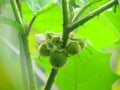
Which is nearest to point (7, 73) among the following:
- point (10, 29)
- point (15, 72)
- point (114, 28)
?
point (15, 72)

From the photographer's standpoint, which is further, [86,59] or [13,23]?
[86,59]

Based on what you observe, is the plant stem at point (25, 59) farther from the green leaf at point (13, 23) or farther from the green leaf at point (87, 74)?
the green leaf at point (87, 74)

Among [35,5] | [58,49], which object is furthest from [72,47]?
[35,5]

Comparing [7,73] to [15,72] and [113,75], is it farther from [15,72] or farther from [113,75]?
[113,75]

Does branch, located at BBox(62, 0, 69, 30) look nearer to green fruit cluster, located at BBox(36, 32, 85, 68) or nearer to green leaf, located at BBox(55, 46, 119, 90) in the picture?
green fruit cluster, located at BBox(36, 32, 85, 68)

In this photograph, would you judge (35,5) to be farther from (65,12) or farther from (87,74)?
(87,74)

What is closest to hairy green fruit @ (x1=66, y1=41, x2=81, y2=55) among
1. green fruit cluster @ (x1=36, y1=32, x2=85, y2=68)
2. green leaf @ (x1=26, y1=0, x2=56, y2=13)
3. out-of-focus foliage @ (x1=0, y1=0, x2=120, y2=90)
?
green fruit cluster @ (x1=36, y1=32, x2=85, y2=68)

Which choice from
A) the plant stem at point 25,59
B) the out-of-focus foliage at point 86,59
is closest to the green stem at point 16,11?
the plant stem at point 25,59
